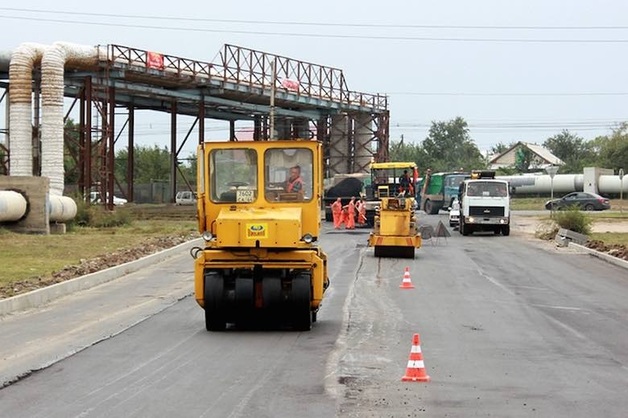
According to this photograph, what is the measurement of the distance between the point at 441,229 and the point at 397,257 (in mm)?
9031

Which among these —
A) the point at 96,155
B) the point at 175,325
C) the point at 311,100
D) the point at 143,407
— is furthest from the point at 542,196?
the point at 143,407

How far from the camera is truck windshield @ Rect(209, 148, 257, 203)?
14.0m

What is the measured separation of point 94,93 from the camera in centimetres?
4888

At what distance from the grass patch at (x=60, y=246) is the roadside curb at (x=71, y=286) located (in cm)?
123

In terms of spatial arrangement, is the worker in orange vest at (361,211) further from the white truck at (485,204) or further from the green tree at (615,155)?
the green tree at (615,155)

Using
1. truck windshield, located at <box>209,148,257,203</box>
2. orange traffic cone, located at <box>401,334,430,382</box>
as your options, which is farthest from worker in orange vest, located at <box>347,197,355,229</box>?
orange traffic cone, located at <box>401,334,430,382</box>

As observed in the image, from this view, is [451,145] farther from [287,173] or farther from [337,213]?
[287,173]

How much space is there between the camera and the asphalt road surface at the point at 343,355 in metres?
8.69

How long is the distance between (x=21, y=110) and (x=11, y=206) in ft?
28.3

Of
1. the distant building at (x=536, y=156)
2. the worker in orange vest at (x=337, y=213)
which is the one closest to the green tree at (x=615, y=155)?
the distant building at (x=536, y=156)

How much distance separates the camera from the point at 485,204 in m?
40.8

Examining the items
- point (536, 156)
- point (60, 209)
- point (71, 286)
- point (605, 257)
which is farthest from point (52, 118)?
point (536, 156)

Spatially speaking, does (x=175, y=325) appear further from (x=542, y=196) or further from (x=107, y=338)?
(x=542, y=196)

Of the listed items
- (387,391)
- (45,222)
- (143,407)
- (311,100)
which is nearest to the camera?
(143,407)
